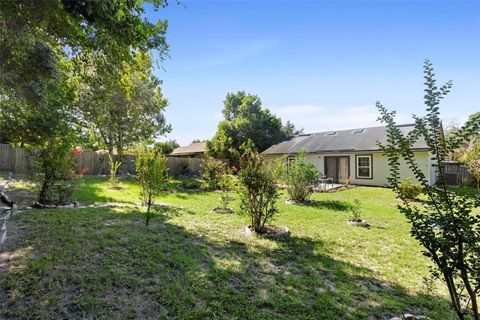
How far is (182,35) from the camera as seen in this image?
776 cm

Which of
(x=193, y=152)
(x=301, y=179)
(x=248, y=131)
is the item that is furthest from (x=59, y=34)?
(x=193, y=152)

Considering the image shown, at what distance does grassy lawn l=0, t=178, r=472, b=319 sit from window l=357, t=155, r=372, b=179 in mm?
11547

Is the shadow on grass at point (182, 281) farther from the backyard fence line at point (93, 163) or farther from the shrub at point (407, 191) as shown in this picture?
the backyard fence line at point (93, 163)

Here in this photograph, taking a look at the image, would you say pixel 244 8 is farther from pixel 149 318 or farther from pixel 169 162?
pixel 169 162

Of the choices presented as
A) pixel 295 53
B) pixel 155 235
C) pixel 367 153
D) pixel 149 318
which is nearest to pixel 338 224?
pixel 155 235

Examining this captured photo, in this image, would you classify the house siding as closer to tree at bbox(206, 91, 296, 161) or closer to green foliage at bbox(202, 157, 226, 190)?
green foliage at bbox(202, 157, 226, 190)

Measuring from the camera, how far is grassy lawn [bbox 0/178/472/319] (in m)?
2.89

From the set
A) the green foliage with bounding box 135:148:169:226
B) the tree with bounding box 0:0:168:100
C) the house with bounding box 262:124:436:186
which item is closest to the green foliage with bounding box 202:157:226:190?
the house with bounding box 262:124:436:186

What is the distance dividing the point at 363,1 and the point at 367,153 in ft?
40.8

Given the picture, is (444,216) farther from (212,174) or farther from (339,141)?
(339,141)

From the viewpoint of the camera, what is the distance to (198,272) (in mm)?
3770

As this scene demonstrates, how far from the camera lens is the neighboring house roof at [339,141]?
17109 mm

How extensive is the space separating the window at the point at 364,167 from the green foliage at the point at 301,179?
7977 millimetres

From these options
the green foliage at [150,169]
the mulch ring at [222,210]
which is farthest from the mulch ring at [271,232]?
the mulch ring at [222,210]
